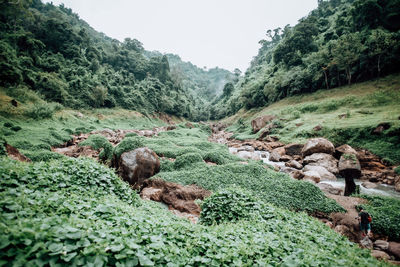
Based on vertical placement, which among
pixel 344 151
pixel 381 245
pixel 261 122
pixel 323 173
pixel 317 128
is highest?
pixel 261 122

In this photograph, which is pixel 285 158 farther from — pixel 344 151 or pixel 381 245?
pixel 381 245

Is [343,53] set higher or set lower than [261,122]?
higher

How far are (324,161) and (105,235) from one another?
67.8 feet

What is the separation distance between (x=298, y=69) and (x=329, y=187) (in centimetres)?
4179

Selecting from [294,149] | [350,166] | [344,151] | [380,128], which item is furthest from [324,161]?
[380,128]

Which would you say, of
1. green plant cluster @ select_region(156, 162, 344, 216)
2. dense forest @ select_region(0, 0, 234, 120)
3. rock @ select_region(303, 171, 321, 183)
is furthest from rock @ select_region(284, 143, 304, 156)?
dense forest @ select_region(0, 0, 234, 120)

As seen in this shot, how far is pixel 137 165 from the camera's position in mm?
12492

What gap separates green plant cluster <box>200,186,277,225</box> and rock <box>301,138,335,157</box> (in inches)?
622

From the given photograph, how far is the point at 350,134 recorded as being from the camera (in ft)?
67.3

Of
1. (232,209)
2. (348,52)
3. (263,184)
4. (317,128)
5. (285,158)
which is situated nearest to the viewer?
(232,209)

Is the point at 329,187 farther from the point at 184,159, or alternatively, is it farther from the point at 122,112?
the point at 122,112

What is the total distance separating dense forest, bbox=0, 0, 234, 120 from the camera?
93.5ft

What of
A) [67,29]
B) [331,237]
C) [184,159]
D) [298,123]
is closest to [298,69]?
[298,123]

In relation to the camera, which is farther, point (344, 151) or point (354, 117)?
point (354, 117)
